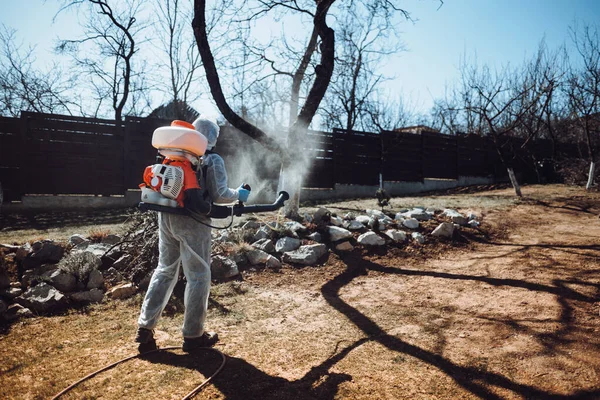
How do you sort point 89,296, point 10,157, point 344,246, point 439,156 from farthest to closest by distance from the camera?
point 439,156 < point 10,157 < point 344,246 < point 89,296

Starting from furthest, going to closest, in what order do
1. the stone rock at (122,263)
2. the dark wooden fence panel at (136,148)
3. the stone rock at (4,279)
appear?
the dark wooden fence panel at (136,148) < the stone rock at (122,263) < the stone rock at (4,279)

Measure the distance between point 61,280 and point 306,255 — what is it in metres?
2.88

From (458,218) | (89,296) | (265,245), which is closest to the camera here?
(89,296)

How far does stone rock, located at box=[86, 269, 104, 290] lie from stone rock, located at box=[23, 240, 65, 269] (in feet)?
2.71

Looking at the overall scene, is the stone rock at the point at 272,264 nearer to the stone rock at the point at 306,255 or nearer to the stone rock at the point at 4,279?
the stone rock at the point at 306,255

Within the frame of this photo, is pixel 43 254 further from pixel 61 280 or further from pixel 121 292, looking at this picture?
pixel 121 292

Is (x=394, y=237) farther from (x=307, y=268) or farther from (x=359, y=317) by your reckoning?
(x=359, y=317)

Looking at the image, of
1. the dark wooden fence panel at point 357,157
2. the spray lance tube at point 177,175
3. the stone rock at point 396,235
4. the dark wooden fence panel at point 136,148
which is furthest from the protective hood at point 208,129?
the dark wooden fence panel at point 357,157

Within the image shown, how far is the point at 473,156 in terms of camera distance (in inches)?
581

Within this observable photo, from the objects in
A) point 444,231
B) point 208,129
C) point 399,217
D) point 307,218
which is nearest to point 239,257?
point 307,218

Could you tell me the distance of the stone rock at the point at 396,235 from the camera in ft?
18.9

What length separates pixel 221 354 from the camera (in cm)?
265

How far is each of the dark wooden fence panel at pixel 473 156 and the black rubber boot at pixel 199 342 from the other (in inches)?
536

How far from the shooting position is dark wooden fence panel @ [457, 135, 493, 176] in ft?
47.4
